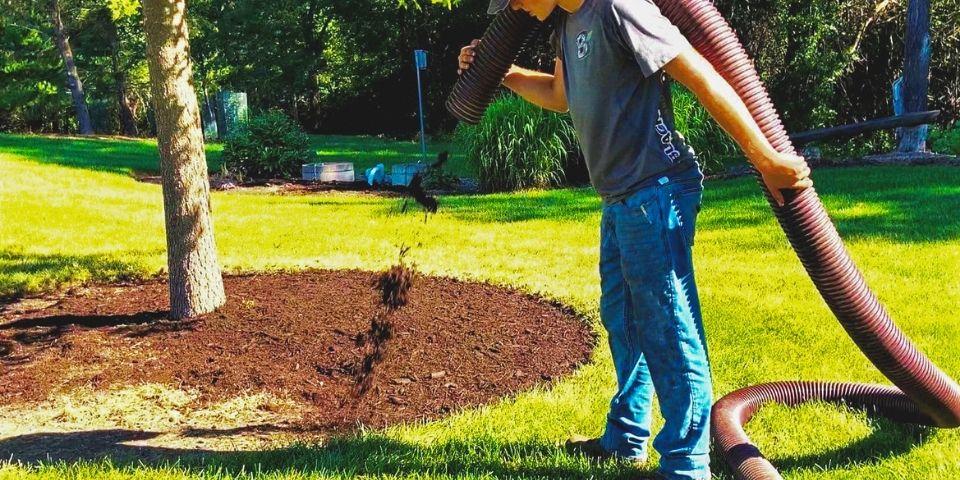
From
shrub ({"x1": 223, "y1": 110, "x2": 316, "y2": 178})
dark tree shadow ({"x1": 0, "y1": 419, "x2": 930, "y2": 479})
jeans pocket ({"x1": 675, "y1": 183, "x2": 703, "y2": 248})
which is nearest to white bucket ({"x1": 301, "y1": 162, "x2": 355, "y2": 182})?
shrub ({"x1": 223, "y1": 110, "x2": 316, "y2": 178})

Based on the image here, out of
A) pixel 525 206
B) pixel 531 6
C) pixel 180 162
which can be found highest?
pixel 531 6

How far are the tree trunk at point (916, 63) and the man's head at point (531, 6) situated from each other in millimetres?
11480

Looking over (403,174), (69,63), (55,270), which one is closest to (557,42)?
(55,270)

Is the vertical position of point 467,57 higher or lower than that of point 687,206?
higher

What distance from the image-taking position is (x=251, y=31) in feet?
111

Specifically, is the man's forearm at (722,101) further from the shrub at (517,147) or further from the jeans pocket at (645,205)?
the shrub at (517,147)

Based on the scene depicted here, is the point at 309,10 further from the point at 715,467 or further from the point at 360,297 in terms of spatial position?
the point at 715,467

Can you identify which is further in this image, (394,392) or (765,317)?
(765,317)

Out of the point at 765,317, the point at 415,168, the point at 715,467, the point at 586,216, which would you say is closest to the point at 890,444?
the point at 715,467

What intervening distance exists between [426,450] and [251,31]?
3339 cm

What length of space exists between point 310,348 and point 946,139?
40.4ft

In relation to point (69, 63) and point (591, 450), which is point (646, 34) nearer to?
point (591, 450)

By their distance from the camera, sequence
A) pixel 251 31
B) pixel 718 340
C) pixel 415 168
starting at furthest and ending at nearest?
pixel 251 31 < pixel 415 168 < pixel 718 340

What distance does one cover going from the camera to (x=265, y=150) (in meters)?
13.5
